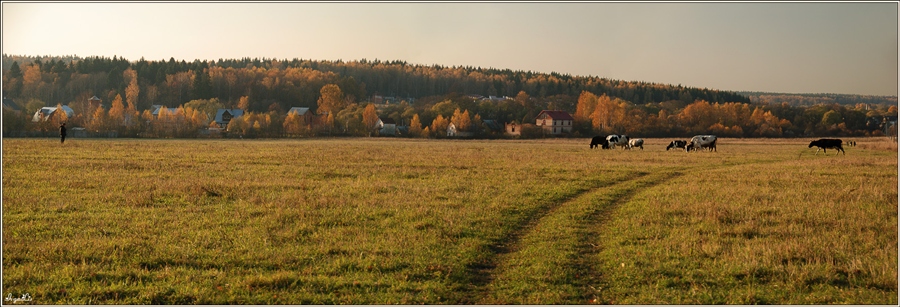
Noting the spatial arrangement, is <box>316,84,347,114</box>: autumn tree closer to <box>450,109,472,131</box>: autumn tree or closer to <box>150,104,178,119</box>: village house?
<box>150,104,178,119</box>: village house

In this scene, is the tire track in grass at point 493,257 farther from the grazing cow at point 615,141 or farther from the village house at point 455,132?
the village house at point 455,132

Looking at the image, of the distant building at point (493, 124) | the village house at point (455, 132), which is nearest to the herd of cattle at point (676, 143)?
the village house at point (455, 132)

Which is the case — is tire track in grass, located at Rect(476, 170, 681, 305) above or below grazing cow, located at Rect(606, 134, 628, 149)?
below

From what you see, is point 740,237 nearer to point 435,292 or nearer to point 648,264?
point 648,264

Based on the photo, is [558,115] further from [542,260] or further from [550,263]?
[550,263]

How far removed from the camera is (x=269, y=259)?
34.8 ft

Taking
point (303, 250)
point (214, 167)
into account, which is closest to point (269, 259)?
point (303, 250)

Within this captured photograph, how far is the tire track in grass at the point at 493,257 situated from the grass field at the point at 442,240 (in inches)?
1.3

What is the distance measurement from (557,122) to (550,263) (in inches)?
4109

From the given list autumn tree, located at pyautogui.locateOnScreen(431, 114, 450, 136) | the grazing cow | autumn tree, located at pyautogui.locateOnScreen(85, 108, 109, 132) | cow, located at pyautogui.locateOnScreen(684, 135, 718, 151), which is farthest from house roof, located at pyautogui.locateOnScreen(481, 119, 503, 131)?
cow, located at pyautogui.locateOnScreen(684, 135, 718, 151)

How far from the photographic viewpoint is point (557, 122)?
113188 mm

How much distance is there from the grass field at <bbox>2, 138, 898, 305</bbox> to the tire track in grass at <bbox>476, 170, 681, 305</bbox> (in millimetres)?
38

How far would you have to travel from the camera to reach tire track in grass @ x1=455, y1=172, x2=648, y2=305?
8.98 meters

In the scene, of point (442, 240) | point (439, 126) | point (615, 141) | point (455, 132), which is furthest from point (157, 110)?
point (442, 240)
